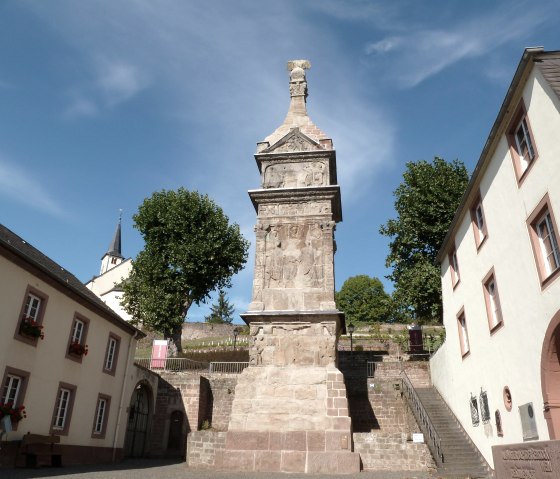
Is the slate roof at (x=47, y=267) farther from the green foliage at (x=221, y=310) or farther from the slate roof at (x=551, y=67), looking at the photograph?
the green foliage at (x=221, y=310)

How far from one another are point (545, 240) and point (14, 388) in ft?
45.9

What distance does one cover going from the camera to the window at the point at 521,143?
10031 mm

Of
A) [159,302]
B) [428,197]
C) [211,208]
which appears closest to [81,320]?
[159,302]

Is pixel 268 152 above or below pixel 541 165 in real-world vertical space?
above

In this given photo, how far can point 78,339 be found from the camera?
16562 mm

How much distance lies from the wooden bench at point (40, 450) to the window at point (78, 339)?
259 centimetres

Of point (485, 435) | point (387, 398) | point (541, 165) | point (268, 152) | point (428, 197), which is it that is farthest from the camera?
point (428, 197)

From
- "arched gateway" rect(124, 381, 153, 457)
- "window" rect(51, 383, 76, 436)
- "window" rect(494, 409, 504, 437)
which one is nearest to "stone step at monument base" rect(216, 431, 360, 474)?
"window" rect(494, 409, 504, 437)

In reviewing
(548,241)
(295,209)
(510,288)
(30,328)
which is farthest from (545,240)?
(30,328)

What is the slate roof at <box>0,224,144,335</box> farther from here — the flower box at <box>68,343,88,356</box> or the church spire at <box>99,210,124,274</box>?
the church spire at <box>99,210,124,274</box>

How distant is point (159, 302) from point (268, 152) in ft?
48.6

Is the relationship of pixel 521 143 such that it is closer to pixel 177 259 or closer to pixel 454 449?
pixel 454 449

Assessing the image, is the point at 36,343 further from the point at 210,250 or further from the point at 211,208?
the point at 211,208

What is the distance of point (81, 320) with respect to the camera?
1678 cm
